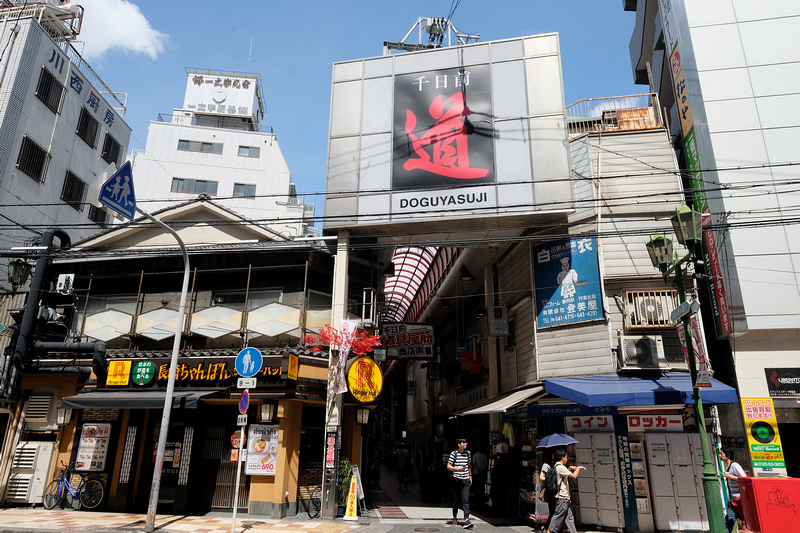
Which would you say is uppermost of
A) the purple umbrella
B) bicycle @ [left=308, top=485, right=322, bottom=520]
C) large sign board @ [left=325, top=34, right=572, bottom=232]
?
large sign board @ [left=325, top=34, right=572, bottom=232]

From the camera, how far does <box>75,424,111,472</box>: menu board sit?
15828 millimetres

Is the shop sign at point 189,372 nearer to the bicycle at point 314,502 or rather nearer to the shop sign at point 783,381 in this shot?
the bicycle at point 314,502

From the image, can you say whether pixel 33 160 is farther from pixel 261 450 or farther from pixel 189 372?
pixel 261 450

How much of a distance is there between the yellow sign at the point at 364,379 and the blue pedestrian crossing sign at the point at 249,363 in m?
3.65

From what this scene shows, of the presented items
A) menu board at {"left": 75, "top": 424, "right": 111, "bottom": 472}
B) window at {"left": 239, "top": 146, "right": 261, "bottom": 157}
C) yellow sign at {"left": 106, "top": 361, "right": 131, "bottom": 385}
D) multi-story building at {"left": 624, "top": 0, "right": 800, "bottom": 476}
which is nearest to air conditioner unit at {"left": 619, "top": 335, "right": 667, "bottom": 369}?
multi-story building at {"left": 624, "top": 0, "right": 800, "bottom": 476}

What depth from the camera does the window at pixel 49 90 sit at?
25844 millimetres

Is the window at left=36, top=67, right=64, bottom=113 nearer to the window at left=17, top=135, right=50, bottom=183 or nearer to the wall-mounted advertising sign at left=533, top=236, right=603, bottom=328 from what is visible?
the window at left=17, top=135, right=50, bottom=183

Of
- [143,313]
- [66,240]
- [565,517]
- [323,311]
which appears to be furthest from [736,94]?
[66,240]

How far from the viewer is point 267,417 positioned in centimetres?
1490

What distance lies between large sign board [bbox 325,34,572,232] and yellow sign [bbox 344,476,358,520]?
8155 mm

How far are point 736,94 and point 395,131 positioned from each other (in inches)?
432

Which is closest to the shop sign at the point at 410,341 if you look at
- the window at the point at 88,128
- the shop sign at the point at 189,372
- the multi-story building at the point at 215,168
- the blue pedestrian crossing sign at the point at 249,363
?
the shop sign at the point at 189,372

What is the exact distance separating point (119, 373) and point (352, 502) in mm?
8685

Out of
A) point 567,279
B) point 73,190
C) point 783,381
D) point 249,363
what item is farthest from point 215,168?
point 783,381
